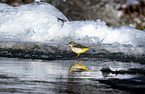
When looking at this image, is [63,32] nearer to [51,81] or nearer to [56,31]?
[56,31]

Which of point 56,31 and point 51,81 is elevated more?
point 56,31

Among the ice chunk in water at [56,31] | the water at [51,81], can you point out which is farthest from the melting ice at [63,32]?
the water at [51,81]

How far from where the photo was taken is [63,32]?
39.5 feet

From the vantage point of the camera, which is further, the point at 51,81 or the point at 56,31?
the point at 56,31

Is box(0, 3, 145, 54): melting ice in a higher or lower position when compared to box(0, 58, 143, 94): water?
higher

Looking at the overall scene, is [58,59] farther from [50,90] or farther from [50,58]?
[50,90]

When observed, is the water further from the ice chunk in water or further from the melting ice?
the ice chunk in water

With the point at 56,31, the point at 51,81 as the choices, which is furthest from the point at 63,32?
the point at 51,81

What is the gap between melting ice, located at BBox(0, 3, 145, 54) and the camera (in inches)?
461

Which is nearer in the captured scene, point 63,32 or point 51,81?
point 51,81

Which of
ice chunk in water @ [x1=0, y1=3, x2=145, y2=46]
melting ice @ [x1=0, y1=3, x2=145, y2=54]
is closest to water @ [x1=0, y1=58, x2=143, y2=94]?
melting ice @ [x1=0, y1=3, x2=145, y2=54]

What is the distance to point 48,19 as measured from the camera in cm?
1266

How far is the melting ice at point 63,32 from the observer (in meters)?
11.7

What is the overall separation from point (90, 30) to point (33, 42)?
2.13 m
